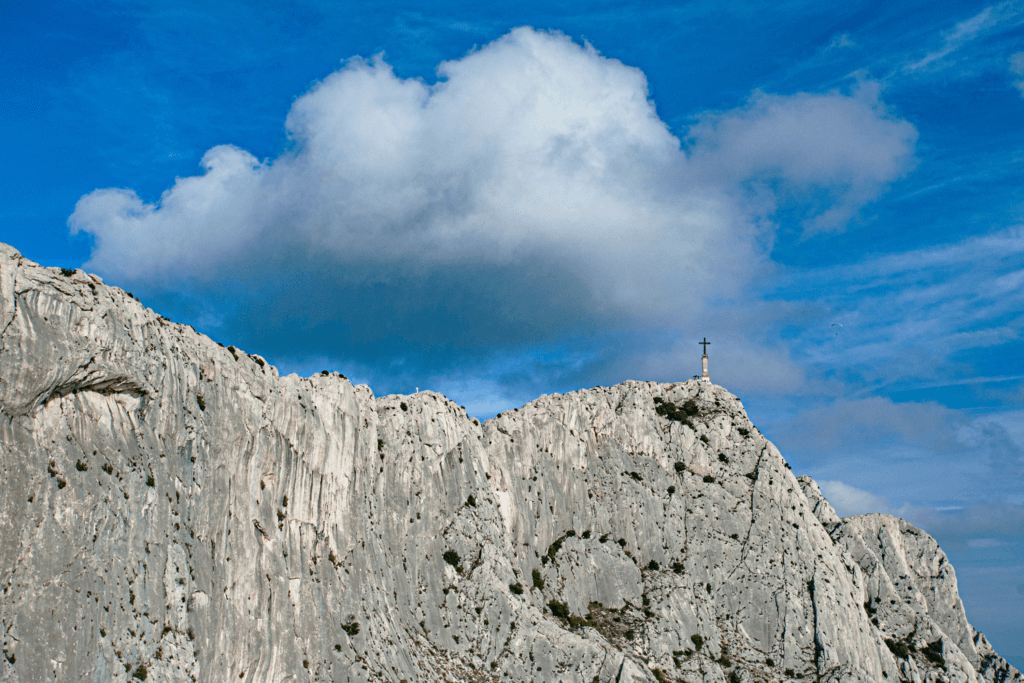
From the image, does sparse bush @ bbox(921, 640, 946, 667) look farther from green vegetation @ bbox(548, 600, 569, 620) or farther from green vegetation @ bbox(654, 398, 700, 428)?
green vegetation @ bbox(548, 600, 569, 620)

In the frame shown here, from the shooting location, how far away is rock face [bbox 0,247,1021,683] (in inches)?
1900

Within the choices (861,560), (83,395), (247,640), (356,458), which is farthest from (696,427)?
(83,395)

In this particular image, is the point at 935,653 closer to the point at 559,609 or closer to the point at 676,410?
the point at 676,410

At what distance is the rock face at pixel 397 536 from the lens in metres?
48.2

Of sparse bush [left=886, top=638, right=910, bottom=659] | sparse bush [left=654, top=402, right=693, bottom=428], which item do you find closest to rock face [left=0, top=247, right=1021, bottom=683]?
sparse bush [left=654, top=402, right=693, bottom=428]

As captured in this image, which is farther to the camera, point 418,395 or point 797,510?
point 797,510

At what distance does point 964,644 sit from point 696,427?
42.2m

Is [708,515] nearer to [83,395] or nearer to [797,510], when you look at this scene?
[797,510]

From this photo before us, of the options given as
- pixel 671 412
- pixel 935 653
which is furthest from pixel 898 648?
pixel 671 412

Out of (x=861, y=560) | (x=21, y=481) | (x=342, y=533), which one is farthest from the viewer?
(x=861, y=560)

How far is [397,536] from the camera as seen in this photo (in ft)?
244

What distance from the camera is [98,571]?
4878cm

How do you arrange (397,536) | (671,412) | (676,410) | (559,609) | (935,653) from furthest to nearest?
1. (676,410)
2. (671,412)
3. (935,653)
4. (559,609)
5. (397,536)

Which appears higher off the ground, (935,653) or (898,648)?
(898,648)
